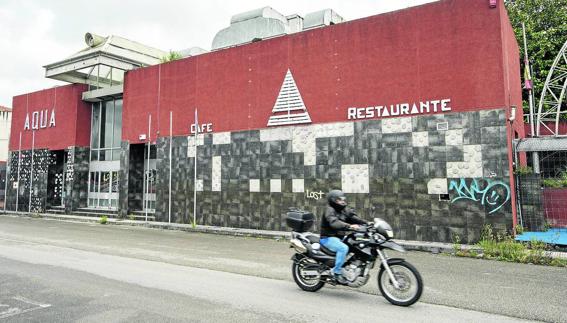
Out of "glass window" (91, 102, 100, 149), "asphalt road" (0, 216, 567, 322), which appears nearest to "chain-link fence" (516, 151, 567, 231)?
"asphalt road" (0, 216, 567, 322)

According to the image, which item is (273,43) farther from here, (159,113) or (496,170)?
(496,170)

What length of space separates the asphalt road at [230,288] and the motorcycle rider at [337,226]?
559 mm

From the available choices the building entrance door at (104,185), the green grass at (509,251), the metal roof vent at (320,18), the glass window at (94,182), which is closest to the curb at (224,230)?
the green grass at (509,251)

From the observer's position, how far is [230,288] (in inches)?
266

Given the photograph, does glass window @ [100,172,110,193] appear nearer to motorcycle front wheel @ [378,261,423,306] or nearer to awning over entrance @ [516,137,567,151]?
awning over entrance @ [516,137,567,151]

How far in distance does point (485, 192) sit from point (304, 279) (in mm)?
8188

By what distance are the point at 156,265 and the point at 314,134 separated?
8.74 meters

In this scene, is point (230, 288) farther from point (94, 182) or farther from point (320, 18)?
point (94, 182)

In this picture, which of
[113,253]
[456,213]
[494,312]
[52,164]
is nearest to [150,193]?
[52,164]

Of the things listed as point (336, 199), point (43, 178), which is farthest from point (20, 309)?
point (43, 178)

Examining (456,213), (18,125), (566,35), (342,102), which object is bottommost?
(456,213)

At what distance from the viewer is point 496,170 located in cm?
1217

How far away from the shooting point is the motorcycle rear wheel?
6.67 metres

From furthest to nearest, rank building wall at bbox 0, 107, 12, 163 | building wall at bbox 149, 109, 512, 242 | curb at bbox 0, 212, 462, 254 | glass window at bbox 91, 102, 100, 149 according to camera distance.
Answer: building wall at bbox 0, 107, 12, 163, glass window at bbox 91, 102, 100, 149, building wall at bbox 149, 109, 512, 242, curb at bbox 0, 212, 462, 254
